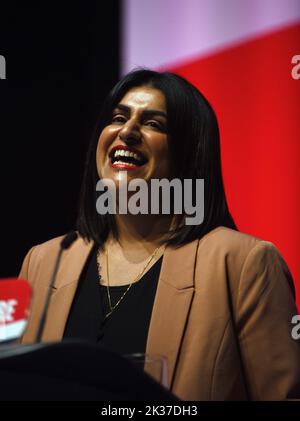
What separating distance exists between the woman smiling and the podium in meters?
0.70

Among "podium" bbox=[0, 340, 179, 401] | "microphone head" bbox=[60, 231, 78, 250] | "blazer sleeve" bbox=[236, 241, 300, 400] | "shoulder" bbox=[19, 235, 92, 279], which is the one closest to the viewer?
"podium" bbox=[0, 340, 179, 401]

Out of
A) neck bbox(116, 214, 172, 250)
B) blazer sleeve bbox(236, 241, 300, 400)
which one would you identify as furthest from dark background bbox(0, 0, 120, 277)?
blazer sleeve bbox(236, 241, 300, 400)

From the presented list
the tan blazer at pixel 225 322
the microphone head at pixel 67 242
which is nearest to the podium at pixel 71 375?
the microphone head at pixel 67 242

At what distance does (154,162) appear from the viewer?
1.75 metres

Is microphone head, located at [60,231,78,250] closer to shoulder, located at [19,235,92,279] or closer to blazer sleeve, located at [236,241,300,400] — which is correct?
blazer sleeve, located at [236,241,300,400]

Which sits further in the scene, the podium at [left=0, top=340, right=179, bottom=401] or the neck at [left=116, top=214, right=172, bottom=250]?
the neck at [left=116, top=214, right=172, bottom=250]

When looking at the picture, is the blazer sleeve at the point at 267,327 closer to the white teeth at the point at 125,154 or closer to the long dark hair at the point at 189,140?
the long dark hair at the point at 189,140

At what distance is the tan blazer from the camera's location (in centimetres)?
151

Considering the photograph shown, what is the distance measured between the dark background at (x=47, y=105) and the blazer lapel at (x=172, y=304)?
1.14 metres

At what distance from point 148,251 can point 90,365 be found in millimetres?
971

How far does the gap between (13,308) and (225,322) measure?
70 centimetres

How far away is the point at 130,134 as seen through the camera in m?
1.74

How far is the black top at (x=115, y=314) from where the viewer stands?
5.20 feet

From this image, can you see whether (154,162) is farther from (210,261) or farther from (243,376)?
(243,376)
